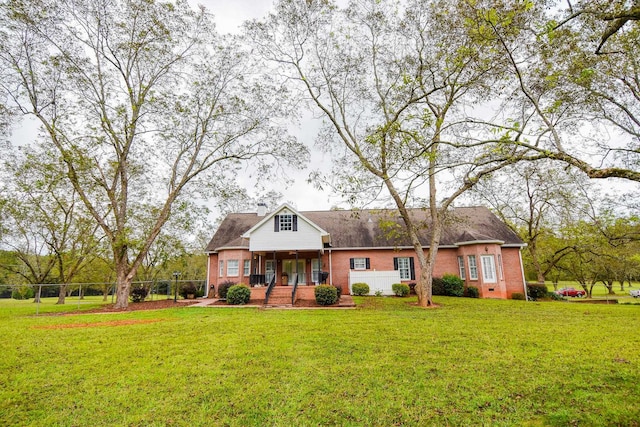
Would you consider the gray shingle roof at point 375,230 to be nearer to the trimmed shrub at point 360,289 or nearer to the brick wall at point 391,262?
the brick wall at point 391,262

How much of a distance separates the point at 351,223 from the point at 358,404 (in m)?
20.6

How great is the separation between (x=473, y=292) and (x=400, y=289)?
15.2ft

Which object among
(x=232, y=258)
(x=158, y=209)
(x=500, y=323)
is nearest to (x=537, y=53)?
(x=500, y=323)

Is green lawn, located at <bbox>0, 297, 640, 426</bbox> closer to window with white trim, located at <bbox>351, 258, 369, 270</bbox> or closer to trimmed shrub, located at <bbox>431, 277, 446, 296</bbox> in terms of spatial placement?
trimmed shrub, located at <bbox>431, 277, 446, 296</bbox>

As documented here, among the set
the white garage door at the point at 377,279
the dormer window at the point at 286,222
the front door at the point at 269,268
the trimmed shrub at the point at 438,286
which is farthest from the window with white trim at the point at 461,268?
the front door at the point at 269,268

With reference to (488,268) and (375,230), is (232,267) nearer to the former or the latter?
(375,230)

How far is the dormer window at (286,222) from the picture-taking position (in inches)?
773

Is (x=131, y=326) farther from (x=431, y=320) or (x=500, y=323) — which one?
(x=500, y=323)

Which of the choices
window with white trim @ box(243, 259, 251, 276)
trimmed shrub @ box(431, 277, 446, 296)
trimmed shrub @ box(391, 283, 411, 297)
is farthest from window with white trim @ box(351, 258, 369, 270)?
window with white trim @ box(243, 259, 251, 276)

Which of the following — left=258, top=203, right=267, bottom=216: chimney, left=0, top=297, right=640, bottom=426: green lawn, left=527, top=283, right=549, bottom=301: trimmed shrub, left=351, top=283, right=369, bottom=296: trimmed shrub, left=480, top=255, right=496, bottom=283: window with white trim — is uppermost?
left=258, top=203, right=267, bottom=216: chimney

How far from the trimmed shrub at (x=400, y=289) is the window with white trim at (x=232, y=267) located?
10881 mm

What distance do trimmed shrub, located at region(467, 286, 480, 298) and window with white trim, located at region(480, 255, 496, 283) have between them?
2.92 ft

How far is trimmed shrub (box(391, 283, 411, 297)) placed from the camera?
1964cm

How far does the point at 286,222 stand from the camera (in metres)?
19.7
